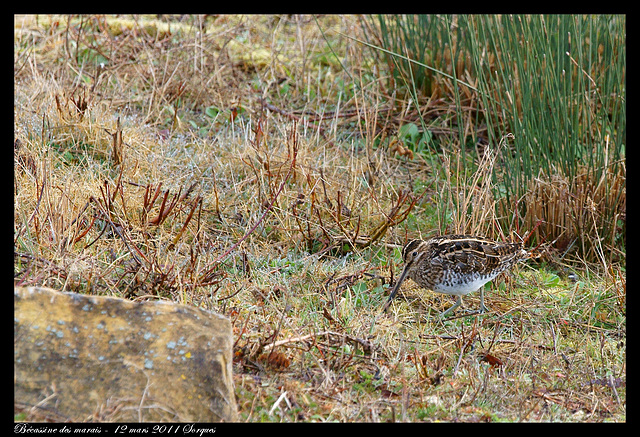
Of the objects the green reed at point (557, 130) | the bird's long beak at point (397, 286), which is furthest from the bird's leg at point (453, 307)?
the green reed at point (557, 130)

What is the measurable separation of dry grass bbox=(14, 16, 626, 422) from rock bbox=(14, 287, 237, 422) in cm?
31

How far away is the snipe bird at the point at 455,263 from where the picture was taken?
13.5 ft

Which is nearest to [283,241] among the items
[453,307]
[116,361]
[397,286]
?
[397,286]

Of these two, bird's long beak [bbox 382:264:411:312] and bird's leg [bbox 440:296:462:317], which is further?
bird's leg [bbox 440:296:462:317]

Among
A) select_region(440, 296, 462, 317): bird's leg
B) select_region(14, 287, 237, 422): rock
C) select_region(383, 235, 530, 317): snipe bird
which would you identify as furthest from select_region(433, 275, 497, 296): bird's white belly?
select_region(14, 287, 237, 422): rock

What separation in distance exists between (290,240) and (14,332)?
7.24ft

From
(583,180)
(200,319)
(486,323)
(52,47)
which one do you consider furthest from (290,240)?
(52,47)

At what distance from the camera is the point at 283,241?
4777 millimetres

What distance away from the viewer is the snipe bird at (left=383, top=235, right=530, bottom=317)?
162 inches

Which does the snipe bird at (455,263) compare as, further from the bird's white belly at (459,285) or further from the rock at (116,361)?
the rock at (116,361)

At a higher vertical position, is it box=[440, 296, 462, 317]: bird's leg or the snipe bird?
the snipe bird

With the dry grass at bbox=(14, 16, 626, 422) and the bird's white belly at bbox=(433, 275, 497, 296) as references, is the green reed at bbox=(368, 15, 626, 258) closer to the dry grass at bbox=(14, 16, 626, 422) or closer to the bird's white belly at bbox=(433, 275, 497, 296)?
the dry grass at bbox=(14, 16, 626, 422)

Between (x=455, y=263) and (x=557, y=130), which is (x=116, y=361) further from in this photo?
(x=557, y=130)

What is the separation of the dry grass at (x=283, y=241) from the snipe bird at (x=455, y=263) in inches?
8.4
